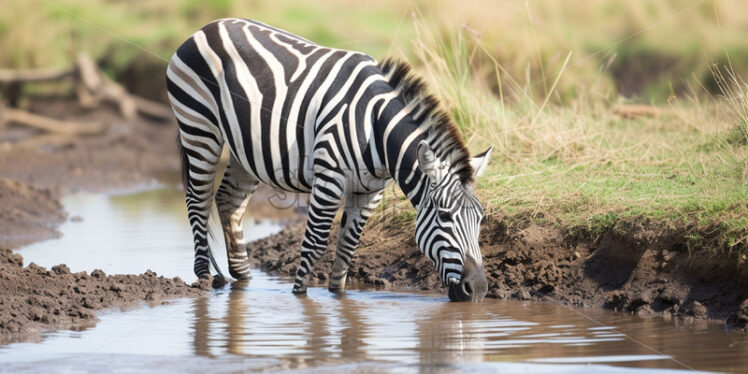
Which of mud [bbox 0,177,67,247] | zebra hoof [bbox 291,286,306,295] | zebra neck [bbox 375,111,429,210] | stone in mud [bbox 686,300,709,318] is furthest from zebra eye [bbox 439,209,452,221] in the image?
mud [bbox 0,177,67,247]

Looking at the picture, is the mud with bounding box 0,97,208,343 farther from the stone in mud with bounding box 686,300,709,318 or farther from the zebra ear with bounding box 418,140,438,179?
the stone in mud with bounding box 686,300,709,318

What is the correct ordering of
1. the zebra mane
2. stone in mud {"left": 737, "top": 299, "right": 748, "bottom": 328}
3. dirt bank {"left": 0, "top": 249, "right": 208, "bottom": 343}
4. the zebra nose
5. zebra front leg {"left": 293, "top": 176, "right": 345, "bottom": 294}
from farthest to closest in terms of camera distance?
zebra front leg {"left": 293, "top": 176, "right": 345, "bottom": 294}, the zebra mane, the zebra nose, dirt bank {"left": 0, "top": 249, "right": 208, "bottom": 343}, stone in mud {"left": 737, "top": 299, "right": 748, "bottom": 328}

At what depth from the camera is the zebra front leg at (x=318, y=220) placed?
280 inches

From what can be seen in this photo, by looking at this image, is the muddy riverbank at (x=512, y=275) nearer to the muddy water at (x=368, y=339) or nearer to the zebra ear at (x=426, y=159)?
the muddy water at (x=368, y=339)

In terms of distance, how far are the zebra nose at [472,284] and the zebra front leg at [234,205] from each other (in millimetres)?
2230

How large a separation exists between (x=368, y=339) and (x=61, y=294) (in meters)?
2.41

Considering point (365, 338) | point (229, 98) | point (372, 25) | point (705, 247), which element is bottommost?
point (365, 338)

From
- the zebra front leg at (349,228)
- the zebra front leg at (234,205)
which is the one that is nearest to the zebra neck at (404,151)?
the zebra front leg at (349,228)

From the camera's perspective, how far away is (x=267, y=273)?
8.63 meters

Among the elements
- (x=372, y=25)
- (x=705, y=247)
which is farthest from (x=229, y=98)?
(x=372, y=25)

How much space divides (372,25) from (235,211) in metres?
12.3

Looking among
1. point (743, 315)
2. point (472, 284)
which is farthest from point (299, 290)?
point (743, 315)

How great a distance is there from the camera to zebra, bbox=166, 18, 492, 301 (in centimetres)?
675

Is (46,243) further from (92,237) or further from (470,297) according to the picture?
(470,297)
